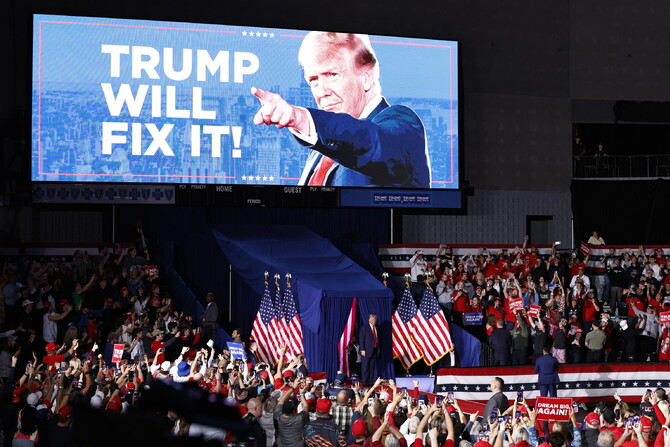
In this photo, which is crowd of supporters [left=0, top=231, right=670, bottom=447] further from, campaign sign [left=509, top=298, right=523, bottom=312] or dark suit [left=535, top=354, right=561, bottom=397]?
dark suit [left=535, top=354, right=561, bottom=397]

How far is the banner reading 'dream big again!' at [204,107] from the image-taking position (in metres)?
26.7

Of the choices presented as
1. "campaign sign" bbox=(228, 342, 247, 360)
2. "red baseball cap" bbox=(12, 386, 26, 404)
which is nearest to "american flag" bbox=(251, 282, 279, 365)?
"campaign sign" bbox=(228, 342, 247, 360)

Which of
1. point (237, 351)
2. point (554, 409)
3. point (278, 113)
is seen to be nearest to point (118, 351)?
point (237, 351)

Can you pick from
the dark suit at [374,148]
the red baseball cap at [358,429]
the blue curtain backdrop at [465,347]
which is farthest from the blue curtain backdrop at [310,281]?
the red baseball cap at [358,429]

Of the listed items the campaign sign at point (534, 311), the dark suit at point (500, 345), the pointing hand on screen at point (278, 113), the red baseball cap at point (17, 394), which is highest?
the pointing hand on screen at point (278, 113)

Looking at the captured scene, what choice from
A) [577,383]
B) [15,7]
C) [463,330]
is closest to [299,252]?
[463,330]

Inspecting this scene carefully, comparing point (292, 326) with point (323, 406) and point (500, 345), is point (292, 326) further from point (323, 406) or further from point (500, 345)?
point (323, 406)

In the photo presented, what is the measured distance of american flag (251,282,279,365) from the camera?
22922 mm

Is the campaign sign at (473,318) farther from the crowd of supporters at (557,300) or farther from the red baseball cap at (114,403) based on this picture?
the red baseball cap at (114,403)

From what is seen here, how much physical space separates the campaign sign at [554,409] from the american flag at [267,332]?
36.1 ft

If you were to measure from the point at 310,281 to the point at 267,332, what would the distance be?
1.61 meters

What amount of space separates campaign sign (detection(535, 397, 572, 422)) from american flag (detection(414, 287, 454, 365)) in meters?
10.5

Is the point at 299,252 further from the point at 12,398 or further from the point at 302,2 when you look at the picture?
the point at 12,398

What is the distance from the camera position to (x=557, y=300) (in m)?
25.7
